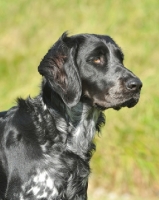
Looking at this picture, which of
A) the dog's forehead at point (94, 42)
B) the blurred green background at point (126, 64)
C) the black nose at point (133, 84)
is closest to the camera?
the black nose at point (133, 84)

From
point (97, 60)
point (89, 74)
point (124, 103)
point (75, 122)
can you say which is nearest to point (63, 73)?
point (89, 74)

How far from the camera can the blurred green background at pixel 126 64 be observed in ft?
34.4

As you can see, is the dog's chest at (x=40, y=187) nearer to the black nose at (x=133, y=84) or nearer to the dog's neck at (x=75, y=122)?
the dog's neck at (x=75, y=122)

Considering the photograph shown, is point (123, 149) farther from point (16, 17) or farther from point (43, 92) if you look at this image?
point (16, 17)

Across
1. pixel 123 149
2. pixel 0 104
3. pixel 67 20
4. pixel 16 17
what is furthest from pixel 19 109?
pixel 16 17

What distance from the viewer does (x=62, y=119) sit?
619cm

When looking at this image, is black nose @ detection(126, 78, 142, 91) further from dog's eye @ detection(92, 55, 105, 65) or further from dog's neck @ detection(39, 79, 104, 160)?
dog's neck @ detection(39, 79, 104, 160)

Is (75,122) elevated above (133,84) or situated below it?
below

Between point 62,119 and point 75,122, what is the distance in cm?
19

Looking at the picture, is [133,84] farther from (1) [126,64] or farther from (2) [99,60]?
(1) [126,64]

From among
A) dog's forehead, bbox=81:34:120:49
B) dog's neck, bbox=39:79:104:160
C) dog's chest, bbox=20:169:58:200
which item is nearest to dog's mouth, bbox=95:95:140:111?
dog's neck, bbox=39:79:104:160

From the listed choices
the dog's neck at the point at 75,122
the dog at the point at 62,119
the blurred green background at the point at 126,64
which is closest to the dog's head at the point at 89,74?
the dog at the point at 62,119

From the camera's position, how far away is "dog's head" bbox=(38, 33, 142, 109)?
6031 millimetres

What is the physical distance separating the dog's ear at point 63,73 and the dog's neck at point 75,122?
0.56 ft
